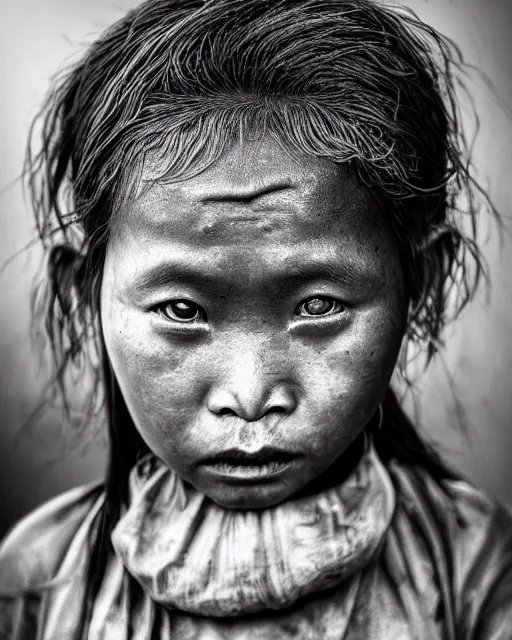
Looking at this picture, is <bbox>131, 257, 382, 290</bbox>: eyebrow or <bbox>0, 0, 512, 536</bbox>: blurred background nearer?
<bbox>131, 257, 382, 290</bbox>: eyebrow

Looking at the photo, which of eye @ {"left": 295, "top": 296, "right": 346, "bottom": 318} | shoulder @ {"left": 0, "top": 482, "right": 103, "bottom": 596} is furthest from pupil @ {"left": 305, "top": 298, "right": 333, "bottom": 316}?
shoulder @ {"left": 0, "top": 482, "right": 103, "bottom": 596}

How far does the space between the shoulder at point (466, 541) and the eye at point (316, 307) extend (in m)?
0.27

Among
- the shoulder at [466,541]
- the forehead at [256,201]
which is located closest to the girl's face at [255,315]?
the forehead at [256,201]

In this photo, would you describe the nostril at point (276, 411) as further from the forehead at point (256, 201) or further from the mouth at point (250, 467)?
the forehead at point (256, 201)

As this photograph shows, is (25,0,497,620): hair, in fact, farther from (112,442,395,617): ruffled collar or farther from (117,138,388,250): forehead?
(112,442,395,617): ruffled collar

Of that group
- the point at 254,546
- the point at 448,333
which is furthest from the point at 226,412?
the point at 448,333

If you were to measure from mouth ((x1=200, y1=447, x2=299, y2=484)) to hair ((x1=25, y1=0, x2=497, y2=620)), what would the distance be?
7.9 inches

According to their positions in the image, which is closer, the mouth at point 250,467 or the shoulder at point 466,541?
the mouth at point 250,467

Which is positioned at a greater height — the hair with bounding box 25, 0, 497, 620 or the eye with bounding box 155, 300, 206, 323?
the hair with bounding box 25, 0, 497, 620

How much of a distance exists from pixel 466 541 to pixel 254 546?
234 millimetres

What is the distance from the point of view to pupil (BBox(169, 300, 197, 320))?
2.69 feet

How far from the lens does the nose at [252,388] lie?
806 millimetres

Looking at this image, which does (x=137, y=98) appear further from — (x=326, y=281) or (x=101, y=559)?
(x=101, y=559)

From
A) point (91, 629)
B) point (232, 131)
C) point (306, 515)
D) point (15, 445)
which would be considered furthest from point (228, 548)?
point (15, 445)
